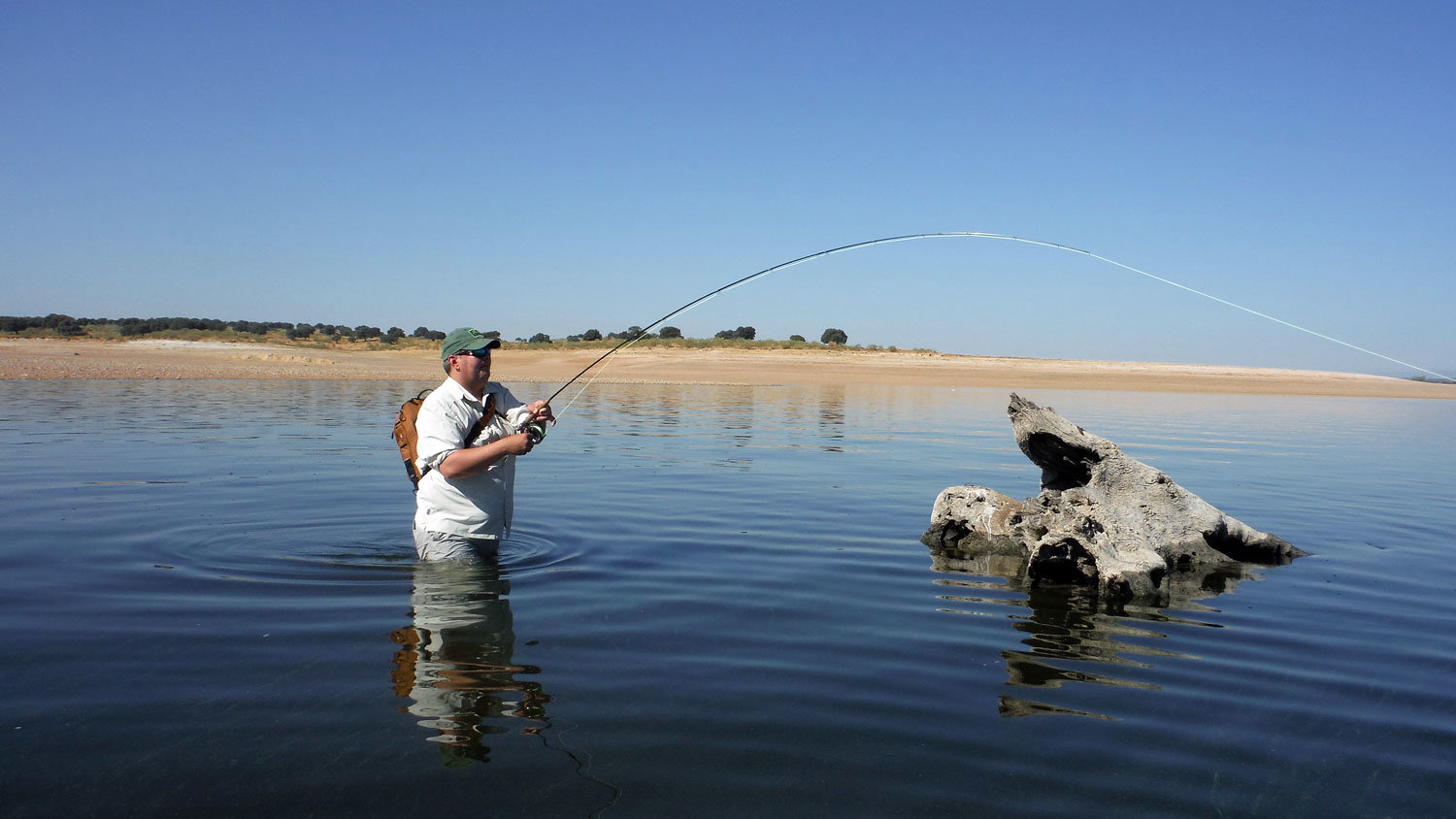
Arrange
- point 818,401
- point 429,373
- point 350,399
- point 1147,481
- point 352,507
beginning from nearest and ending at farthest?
point 1147,481, point 352,507, point 350,399, point 818,401, point 429,373

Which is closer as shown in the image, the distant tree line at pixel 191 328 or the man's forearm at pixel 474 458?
the man's forearm at pixel 474 458

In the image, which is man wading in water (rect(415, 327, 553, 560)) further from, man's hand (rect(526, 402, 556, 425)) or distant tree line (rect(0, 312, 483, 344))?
distant tree line (rect(0, 312, 483, 344))

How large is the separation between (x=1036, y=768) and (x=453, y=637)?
10.6 feet

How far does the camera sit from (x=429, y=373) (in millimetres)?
43688

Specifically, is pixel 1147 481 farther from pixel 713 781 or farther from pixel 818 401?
pixel 818 401

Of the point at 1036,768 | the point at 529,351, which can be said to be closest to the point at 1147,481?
the point at 1036,768

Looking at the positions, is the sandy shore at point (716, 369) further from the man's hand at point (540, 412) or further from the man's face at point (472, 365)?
the man's hand at point (540, 412)

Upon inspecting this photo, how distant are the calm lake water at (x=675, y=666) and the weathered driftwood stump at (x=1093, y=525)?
363mm

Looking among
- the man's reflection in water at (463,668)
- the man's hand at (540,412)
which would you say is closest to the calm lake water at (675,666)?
the man's reflection in water at (463,668)

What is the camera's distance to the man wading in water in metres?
6.40

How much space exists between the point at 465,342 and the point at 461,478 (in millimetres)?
950

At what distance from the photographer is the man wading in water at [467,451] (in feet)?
21.0

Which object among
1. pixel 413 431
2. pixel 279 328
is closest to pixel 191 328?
pixel 279 328

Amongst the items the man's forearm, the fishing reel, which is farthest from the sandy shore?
the fishing reel
